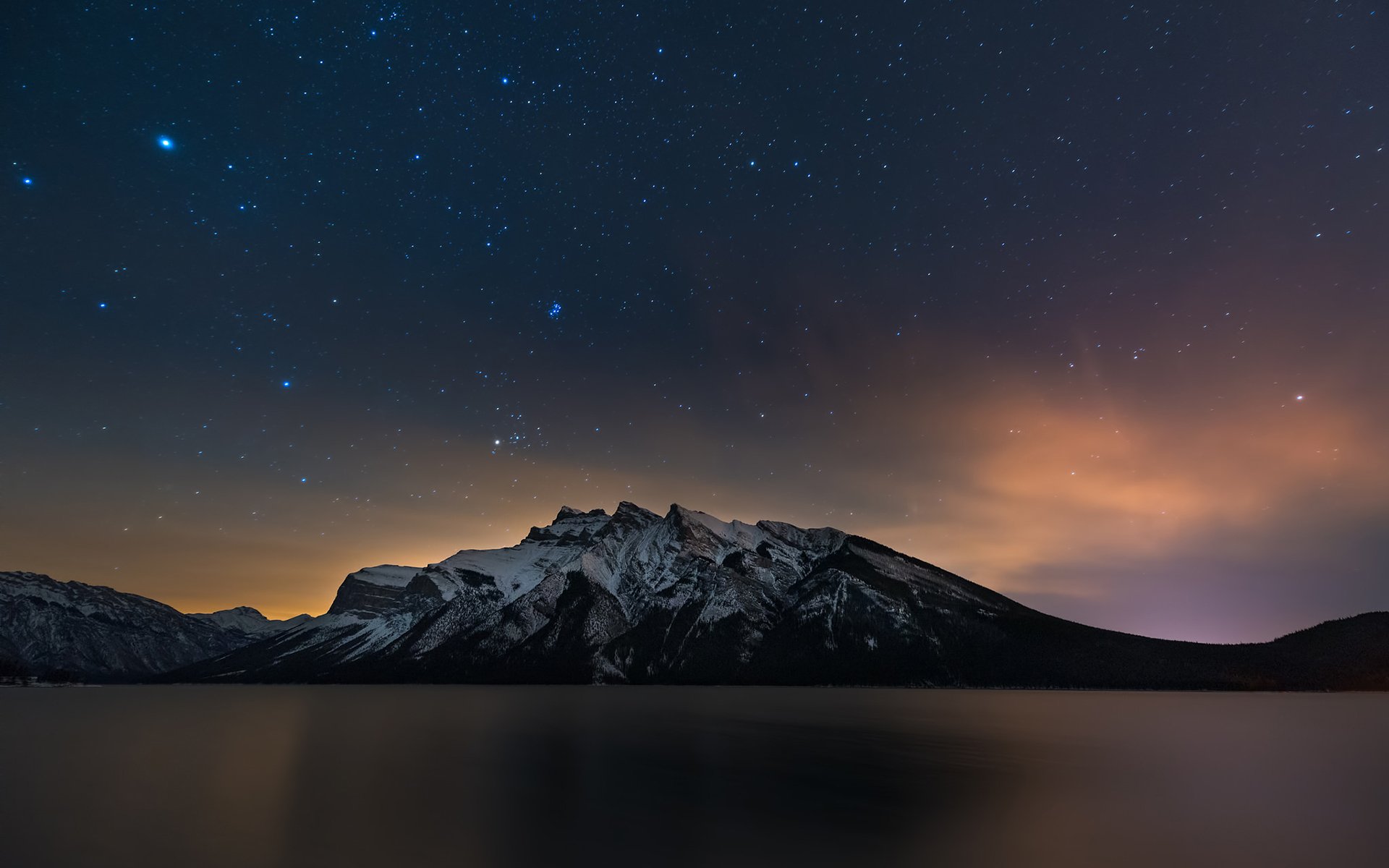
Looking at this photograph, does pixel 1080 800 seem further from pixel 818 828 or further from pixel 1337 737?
pixel 1337 737

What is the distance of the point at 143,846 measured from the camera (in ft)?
100

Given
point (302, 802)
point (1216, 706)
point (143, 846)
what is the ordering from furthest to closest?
point (1216, 706) < point (302, 802) < point (143, 846)

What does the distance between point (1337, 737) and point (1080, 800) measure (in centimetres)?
8284

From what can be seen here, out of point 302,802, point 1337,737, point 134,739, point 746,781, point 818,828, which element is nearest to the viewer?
point 818,828

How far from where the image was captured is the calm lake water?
98.6 ft

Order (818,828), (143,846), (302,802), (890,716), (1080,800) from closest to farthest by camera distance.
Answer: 1. (143,846)
2. (818,828)
3. (302,802)
4. (1080,800)
5. (890,716)

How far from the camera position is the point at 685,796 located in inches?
1663

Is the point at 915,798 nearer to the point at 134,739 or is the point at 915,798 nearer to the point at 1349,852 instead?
the point at 1349,852

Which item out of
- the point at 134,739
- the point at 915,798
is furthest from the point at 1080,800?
the point at 134,739

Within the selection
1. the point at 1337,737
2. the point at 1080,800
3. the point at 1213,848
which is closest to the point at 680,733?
the point at 1080,800

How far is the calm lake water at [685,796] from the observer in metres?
30.1

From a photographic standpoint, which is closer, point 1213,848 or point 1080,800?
point 1213,848

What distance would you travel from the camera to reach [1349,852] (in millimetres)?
31719

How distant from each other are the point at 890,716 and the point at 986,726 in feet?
78.5
